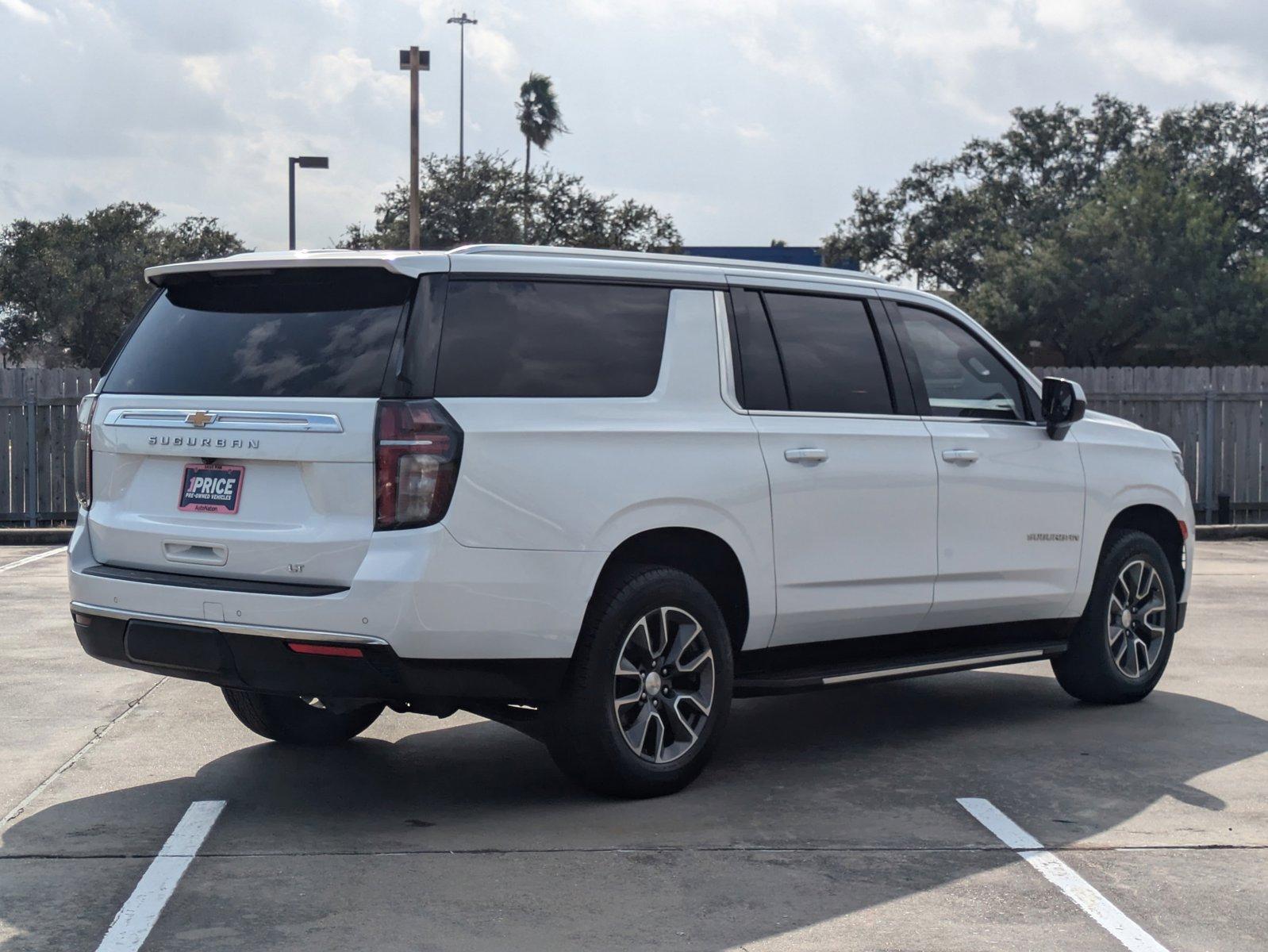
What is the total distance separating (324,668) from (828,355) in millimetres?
2571

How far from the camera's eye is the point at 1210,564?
596 inches

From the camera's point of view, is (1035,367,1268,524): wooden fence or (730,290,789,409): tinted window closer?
(730,290,789,409): tinted window

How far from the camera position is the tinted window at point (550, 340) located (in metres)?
5.50

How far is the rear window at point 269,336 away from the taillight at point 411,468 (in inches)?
6.8

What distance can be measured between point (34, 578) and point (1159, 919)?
1114cm

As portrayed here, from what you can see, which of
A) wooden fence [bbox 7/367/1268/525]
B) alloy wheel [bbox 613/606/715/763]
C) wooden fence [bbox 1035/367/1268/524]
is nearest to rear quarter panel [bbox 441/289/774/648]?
alloy wheel [bbox 613/606/715/763]

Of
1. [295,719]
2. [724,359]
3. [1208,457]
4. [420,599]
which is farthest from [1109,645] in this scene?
[1208,457]

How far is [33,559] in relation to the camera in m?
15.8

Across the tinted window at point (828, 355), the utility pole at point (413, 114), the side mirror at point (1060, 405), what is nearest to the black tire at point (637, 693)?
the tinted window at point (828, 355)

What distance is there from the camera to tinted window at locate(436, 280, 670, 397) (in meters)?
5.50

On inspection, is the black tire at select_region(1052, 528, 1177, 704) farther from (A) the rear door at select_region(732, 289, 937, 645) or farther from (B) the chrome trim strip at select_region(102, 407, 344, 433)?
(B) the chrome trim strip at select_region(102, 407, 344, 433)

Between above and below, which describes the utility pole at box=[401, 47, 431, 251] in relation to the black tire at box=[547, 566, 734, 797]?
above

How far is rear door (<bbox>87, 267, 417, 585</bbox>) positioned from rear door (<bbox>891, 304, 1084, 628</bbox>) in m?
2.68

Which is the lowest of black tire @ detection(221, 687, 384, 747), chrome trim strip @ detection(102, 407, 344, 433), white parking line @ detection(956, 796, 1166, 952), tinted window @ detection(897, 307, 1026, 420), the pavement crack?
the pavement crack
